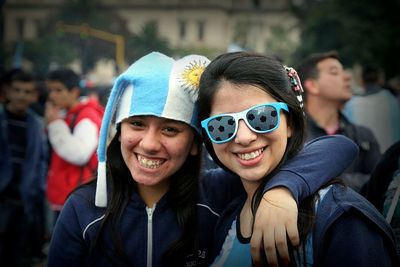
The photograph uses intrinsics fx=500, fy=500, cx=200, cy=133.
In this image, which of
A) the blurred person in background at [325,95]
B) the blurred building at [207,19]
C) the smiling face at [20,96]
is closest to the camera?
the blurred person in background at [325,95]

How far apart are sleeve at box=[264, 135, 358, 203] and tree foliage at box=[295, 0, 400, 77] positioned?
54.0 ft

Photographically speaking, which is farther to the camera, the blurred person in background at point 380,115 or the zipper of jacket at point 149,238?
the blurred person in background at point 380,115

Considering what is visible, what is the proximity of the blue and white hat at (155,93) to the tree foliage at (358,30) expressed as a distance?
16472mm

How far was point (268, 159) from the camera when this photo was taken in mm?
1917

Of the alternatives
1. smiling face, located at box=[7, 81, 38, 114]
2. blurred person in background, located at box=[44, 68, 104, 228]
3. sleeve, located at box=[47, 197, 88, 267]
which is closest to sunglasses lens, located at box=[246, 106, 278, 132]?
sleeve, located at box=[47, 197, 88, 267]

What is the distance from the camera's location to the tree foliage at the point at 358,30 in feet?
58.7

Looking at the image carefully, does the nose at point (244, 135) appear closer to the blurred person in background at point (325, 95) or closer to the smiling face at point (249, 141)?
the smiling face at point (249, 141)

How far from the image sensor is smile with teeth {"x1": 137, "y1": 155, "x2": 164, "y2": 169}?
219 cm

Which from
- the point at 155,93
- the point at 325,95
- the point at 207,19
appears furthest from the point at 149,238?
the point at 207,19

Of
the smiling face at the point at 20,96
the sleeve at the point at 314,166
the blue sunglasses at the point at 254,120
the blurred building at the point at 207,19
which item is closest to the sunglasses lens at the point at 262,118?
the blue sunglasses at the point at 254,120

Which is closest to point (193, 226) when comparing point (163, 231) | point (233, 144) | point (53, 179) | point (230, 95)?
point (163, 231)

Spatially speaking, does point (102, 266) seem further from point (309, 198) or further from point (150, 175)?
point (309, 198)

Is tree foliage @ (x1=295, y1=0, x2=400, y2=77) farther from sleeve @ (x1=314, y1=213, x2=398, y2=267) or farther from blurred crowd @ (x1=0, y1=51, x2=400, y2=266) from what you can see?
sleeve @ (x1=314, y1=213, x2=398, y2=267)

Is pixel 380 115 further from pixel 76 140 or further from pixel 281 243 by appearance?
pixel 281 243
